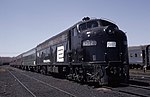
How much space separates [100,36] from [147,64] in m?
20.3

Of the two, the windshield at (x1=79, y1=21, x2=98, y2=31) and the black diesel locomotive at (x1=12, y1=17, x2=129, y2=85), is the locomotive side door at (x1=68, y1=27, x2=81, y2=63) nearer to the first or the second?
the black diesel locomotive at (x1=12, y1=17, x2=129, y2=85)

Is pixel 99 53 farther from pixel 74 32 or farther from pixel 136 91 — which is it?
pixel 136 91

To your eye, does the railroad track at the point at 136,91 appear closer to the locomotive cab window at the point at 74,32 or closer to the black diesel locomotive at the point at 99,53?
the black diesel locomotive at the point at 99,53

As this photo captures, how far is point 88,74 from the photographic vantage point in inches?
586

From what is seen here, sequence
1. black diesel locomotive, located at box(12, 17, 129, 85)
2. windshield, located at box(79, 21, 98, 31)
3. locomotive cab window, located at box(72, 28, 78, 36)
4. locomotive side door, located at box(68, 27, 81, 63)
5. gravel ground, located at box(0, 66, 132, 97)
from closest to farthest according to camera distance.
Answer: gravel ground, located at box(0, 66, 132, 97)
black diesel locomotive, located at box(12, 17, 129, 85)
windshield, located at box(79, 21, 98, 31)
locomotive side door, located at box(68, 27, 81, 63)
locomotive cab window, located at box(72, 28, 78, 36)

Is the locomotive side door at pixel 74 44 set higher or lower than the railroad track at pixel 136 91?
higher

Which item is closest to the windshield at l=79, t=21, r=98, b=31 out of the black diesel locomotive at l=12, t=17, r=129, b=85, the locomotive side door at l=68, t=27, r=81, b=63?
the black diesel locomotive at l=12, t=17, r=129, b=85

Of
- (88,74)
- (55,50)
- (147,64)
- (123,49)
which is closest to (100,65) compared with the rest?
(88,74)

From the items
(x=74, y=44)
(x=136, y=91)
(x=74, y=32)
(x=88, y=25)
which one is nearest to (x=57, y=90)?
(x=74, y=44)

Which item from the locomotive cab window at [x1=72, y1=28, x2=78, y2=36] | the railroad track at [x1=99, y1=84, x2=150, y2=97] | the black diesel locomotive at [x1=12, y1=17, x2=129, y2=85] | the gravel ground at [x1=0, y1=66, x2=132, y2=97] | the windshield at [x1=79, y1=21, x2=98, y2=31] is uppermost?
the windshield at [x1=79, y1=21, x2=98, y2=31]

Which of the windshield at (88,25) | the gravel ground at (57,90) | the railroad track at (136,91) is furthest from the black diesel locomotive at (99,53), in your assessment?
the railroad track at (136,91)

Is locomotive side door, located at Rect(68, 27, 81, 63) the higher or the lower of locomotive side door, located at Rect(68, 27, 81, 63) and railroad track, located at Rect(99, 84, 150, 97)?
the higher

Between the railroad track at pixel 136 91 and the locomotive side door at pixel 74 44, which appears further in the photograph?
the locomotive side door at pixel 74 44

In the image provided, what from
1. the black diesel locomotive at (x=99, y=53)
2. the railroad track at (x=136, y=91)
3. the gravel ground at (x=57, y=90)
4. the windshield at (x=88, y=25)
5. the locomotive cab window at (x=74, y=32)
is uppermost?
the windshield at (x=88, y=25)
